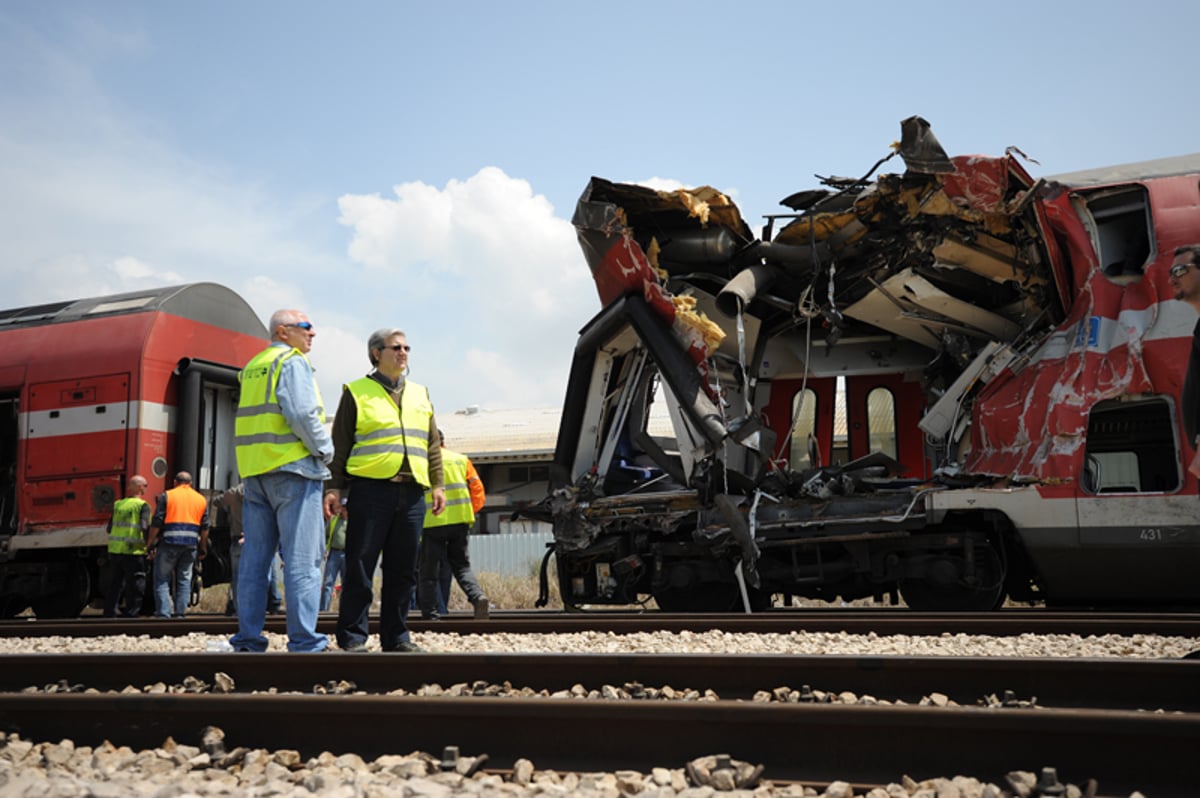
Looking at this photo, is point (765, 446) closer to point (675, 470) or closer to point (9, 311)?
point (675, 470)

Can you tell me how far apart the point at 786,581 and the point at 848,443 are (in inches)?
102

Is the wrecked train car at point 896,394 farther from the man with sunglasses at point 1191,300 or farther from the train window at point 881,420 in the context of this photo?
the man with sunglasses at point 1191,300

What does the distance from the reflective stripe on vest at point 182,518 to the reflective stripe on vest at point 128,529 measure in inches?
17.4

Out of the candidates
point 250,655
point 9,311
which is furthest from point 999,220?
point 9,311

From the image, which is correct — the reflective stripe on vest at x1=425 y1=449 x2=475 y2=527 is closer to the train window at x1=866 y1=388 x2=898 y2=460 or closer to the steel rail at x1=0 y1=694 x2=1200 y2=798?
the train window at x1=866 y1=388 x2=898 y2=460

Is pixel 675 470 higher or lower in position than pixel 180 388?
lower

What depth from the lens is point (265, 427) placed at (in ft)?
16.7

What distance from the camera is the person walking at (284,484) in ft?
16.6

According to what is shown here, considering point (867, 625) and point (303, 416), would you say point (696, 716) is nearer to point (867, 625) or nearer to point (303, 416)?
point (303, 416)

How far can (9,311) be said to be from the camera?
13.1 metres

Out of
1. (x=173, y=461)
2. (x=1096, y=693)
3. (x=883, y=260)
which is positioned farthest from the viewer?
(x=173, y=461)

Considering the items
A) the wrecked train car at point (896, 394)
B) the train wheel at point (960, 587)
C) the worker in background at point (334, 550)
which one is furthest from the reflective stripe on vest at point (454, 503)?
the train wheel at point (960, 587)

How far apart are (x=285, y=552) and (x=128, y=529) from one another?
20.3 ft

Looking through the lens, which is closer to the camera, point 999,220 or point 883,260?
point 999,220
